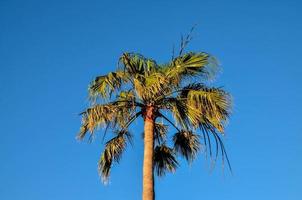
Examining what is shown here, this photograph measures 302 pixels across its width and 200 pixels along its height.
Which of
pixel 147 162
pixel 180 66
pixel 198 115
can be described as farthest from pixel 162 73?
pixel 147 162

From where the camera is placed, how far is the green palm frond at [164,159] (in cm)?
1495

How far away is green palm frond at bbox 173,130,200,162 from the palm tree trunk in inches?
54.5

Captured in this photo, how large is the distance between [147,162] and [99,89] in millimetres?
2405

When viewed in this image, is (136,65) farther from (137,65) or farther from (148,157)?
(148,157)

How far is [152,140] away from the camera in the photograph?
12.8m

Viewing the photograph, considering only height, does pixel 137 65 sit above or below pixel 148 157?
above

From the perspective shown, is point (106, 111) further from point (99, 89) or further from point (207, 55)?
point (207, 55)

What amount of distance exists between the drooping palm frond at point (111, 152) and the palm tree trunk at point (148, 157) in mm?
1104

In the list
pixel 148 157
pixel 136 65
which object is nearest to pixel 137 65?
pixel 136 65

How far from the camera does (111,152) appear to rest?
1384 centimetres

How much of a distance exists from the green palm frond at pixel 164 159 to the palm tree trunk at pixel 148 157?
2.05 metres

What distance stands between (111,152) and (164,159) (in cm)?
174

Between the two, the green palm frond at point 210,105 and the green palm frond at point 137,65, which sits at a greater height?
the green palm frond at point 137,65

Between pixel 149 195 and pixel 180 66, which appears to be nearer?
pixel 149 195
